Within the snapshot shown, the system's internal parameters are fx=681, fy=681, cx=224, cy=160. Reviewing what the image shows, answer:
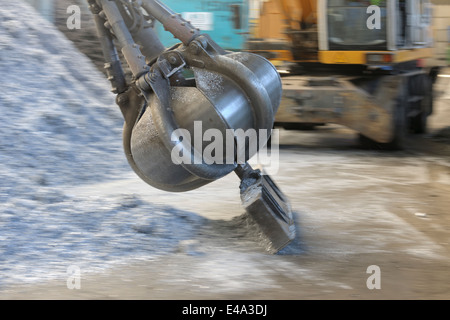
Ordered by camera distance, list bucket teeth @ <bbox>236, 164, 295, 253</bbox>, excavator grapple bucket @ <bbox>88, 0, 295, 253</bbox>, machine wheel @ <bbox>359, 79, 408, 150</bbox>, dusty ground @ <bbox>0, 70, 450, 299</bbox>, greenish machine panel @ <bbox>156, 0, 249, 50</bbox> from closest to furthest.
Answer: dusty ground @ <bbox>0, 70, 450, 299</bbox> < excavator grapple bucket @ <bbox>88, 0, 295, 253</bbox> < bucket teeth @ <bbox>236, 164, 295, 253</bbox> < machine wheel @ <bbox>359, 79, 408, 150</bbox> < greenish machine panel @ <bbox>156, 0, 249, 50</bbox>

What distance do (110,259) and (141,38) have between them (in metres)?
1.37

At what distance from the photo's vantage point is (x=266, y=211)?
13.9 feet

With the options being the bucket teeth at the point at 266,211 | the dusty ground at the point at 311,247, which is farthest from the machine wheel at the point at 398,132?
the bucket teeth at the point at 266,211

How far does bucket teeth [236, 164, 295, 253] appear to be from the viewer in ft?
13.8

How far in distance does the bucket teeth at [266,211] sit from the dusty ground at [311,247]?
99 mm

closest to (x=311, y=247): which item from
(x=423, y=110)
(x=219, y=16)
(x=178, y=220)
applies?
(x=178, y=220)

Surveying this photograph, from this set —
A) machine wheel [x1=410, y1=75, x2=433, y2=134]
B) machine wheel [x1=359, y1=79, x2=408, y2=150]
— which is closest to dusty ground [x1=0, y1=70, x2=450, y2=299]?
machine wheel [x1=359, y1=79, x2=408, y2=150]

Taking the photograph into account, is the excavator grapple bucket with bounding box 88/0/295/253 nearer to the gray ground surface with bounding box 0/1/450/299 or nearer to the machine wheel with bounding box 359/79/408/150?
the gray ground surface with bounding box 0/1/450/299

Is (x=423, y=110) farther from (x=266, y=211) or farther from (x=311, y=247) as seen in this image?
(x=266, y=211)

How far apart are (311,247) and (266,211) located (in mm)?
395

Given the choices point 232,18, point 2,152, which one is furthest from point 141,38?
point 232,18

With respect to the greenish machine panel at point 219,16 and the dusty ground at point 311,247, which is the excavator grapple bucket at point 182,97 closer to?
the dusty ground at point 311,247

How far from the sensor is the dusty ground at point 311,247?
140 inches

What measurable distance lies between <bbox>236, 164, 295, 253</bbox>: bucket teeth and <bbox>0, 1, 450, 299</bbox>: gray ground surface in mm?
100
